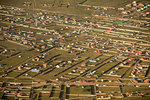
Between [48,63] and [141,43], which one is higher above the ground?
[141,43]

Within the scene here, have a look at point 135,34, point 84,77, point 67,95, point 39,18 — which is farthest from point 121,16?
point 67,95

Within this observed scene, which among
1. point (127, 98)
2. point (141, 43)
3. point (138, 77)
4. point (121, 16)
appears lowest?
point (127, 98)

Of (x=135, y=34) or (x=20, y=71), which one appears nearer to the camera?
(x=20, y=71)

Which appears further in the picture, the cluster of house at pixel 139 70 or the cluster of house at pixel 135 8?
the cluster of house at pixel 135 8

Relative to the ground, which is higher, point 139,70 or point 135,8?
point 135,8

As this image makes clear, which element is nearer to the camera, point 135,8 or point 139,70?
point 139,70

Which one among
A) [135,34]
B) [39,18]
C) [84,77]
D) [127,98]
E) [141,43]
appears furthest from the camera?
[39,18]

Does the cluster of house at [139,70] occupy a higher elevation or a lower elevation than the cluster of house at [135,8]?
lower

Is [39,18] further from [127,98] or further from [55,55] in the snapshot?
[127,98]

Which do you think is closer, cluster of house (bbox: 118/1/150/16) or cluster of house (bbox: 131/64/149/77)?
cluster of house (bbox: 131/64/149/77)

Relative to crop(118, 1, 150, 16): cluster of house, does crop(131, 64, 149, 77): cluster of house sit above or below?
below

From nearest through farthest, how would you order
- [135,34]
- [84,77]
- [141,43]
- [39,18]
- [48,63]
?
1. [84,77]
2. [48,63]
3. [141,43]
4. [135,34]
5. [39,18]
